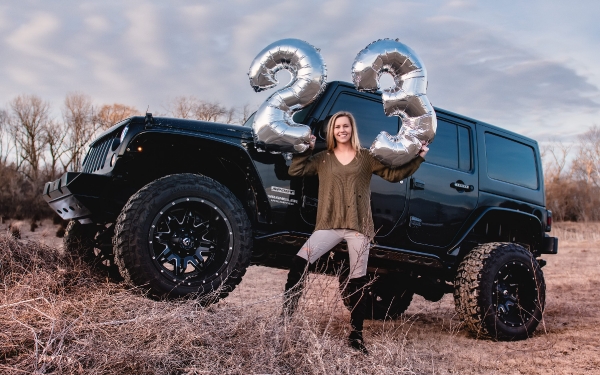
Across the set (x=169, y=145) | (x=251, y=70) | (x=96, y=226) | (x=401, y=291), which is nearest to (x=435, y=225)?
(x=401, y=291)

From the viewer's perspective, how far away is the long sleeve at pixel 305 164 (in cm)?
417

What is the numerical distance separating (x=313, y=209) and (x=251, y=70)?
1.26 meters

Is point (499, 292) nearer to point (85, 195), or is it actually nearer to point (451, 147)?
point (451, 147)

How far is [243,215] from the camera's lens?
4.02 meters

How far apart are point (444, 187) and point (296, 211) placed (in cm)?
173

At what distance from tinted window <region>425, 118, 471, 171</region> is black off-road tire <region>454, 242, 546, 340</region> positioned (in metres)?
0.92

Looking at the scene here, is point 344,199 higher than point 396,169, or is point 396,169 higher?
point 396,169

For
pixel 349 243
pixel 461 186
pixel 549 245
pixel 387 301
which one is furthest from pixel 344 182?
pixel 549 245

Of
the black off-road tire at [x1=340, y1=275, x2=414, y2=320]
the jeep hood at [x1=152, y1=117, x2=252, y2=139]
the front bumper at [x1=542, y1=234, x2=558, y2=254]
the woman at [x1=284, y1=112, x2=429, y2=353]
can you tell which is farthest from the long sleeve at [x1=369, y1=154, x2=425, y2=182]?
the front bumper at [x1=542, y1=234, x2=558, y2=254]

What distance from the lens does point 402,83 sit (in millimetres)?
4492

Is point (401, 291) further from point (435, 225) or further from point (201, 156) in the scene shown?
point (201, 156)

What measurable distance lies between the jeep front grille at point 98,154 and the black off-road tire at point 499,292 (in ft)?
11.9

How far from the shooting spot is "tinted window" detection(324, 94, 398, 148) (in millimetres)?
4797

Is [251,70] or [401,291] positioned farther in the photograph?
[401,291]
